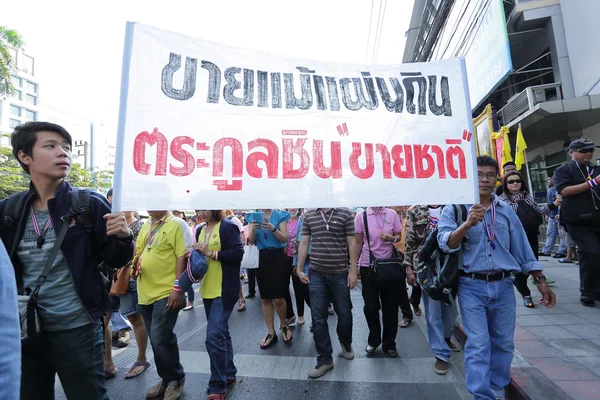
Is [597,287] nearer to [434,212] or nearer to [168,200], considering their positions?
[434,212]

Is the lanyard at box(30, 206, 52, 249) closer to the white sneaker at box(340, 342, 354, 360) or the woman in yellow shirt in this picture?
the woman in yellow shirt

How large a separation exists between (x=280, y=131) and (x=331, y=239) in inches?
62.0

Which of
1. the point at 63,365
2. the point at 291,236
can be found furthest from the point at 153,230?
the point at 291,236

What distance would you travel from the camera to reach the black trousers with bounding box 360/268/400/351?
3.60 meters

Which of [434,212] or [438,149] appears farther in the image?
[434,212]

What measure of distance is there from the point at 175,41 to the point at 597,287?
18.6 feet

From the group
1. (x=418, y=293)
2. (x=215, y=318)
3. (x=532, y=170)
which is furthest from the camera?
(x=532, y=170)

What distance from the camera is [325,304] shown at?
3391 mm

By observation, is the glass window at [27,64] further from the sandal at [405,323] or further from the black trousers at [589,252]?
the black trousers at [589,252]

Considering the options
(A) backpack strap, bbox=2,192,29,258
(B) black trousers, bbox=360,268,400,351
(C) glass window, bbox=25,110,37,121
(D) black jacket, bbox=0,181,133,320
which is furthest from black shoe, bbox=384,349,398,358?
(C) glass window, bbox=25,110,37,121

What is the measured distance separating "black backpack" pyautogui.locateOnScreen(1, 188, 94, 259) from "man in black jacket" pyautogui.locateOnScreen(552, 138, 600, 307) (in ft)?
16.8

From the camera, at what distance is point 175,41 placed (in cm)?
210

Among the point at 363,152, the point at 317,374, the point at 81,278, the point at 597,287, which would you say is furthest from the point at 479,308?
the point at 597,287

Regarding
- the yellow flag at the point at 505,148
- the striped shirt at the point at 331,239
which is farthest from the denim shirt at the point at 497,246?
the yellow flag at the point at 505,148
